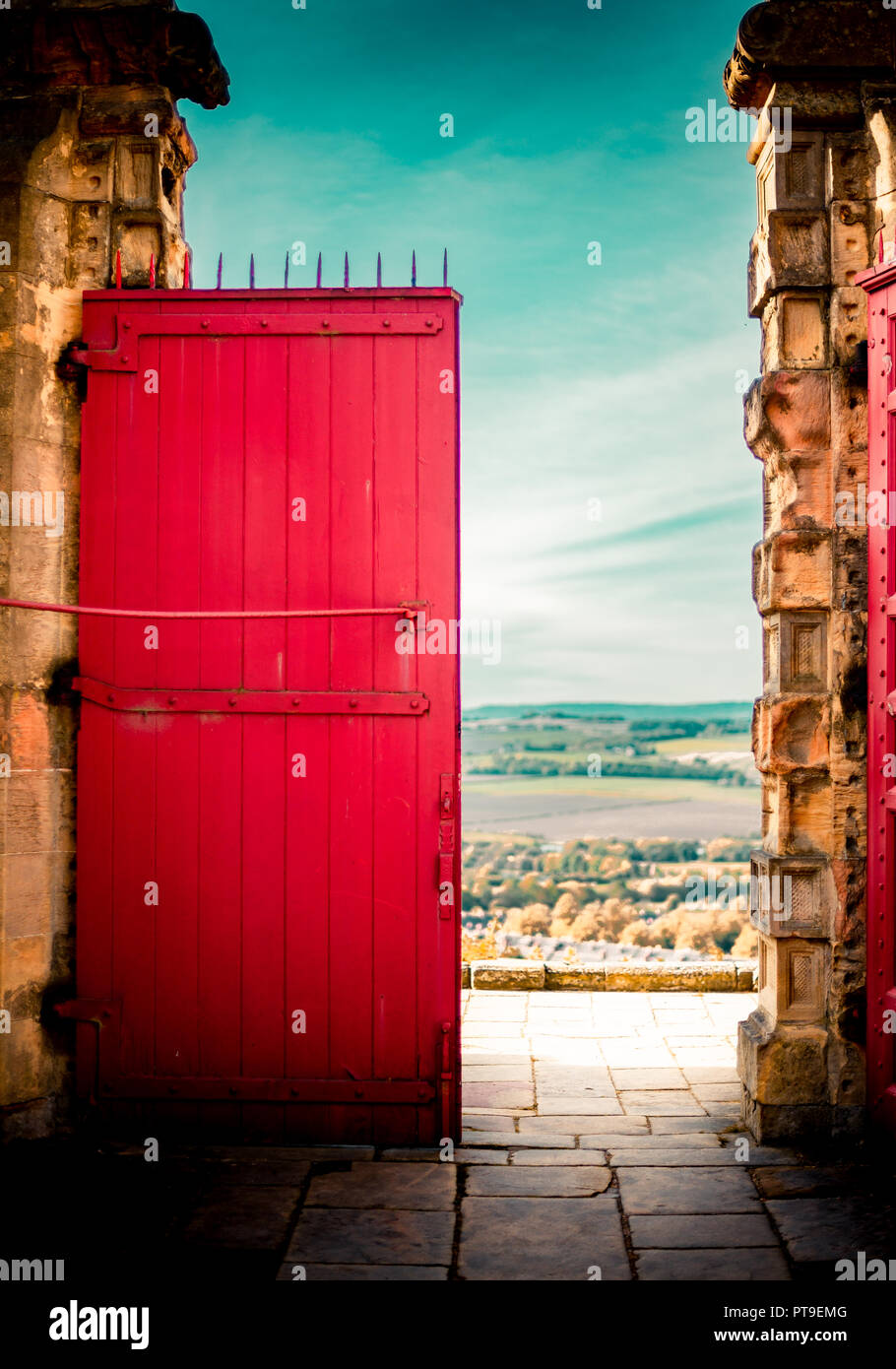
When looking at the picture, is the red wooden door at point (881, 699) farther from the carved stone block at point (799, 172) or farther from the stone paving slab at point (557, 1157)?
the stone paving slab at point (557, 1157)

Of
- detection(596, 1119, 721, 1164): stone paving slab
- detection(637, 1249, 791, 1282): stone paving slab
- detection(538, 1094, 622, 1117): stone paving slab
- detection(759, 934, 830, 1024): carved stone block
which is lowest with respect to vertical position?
detection(538, 1094, 622, 1117): stone paving slab

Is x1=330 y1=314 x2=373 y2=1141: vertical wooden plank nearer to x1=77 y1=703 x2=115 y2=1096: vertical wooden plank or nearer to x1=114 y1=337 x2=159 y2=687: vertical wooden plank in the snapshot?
x1=114 y1=337 x2=159 y2=687: vertical wooden plank

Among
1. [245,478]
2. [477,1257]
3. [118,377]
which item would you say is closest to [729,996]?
[477,1257]

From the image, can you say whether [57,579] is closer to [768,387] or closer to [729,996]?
[768,387]

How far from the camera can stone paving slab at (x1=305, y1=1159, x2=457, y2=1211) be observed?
3238mm

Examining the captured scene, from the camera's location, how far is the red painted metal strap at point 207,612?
349 centimetres

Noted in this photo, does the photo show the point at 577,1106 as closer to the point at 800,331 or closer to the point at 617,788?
the point at 800,331

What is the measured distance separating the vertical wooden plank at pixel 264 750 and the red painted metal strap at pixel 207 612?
14 cm

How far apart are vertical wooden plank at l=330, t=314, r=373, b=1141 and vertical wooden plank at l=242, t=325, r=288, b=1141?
0.20 meters

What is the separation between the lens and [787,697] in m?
3.77

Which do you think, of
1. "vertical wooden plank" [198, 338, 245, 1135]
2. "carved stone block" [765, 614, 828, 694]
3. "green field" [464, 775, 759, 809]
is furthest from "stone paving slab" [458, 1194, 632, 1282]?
"green field" [464, 775, 759, 809]

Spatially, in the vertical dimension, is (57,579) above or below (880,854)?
above

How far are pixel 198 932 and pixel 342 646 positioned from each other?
3.96 ft
